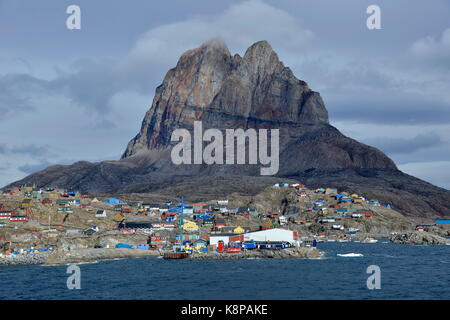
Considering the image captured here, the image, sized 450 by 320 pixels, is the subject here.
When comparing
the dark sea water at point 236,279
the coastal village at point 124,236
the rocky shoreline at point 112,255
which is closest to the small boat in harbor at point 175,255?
the coastal village at point 124,236

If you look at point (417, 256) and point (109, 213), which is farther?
point (109, 213)

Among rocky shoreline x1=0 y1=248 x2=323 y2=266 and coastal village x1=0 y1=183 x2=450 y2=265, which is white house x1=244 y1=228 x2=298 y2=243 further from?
rocky shoreline x1=0 y1=248 x2=323 y2=266

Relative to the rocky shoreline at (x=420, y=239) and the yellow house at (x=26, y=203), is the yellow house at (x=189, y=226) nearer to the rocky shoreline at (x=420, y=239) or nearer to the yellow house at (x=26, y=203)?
the yellow house at (x=26, y=203)

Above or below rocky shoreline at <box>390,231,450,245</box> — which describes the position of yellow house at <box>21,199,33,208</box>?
above

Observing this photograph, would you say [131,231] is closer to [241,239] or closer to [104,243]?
[104,243]

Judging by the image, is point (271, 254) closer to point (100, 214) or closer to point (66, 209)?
point (100, 214)

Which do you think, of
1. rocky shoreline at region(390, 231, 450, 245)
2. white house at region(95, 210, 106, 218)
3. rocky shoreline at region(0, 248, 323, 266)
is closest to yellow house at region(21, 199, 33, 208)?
white house at region(95, 210, 106, 218)

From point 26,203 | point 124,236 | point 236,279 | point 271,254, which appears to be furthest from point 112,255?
point 26,203
